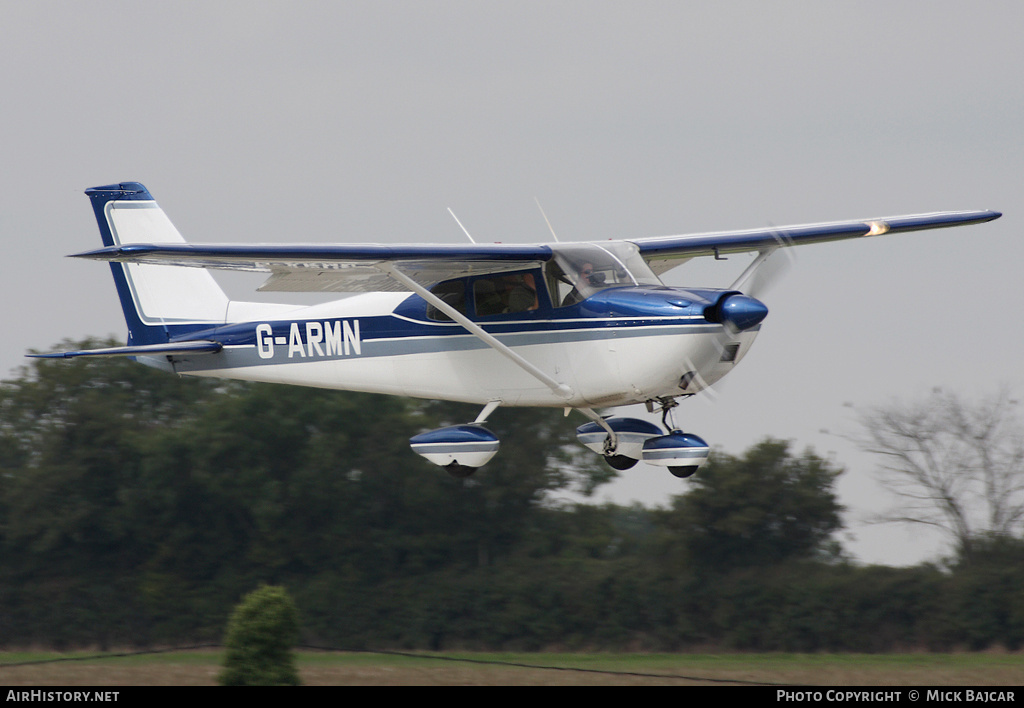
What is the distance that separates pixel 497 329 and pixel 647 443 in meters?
1.94

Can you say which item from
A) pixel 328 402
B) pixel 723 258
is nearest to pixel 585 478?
pixel 328 402

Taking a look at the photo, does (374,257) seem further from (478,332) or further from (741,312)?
(741,312)

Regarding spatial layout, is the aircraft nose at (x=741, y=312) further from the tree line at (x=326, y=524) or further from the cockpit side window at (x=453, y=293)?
the tree line at (x=326, y=524)

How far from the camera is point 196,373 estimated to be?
1453 cm

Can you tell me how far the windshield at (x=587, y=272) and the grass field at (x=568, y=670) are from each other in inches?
302

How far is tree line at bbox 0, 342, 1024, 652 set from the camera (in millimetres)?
26938

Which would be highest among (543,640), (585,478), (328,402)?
(328,402)

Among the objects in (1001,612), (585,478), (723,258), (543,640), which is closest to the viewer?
(723,258)

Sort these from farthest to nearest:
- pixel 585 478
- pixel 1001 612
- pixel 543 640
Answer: pixel 585 478 < pixel 543 640 < pixel 1001 612

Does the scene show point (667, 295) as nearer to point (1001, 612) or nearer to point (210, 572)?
point (1001, 612)

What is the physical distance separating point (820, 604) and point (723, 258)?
11965 mm

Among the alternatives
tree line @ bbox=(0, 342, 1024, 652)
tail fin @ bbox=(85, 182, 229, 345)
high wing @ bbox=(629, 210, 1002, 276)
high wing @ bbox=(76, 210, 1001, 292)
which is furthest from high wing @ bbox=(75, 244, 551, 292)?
tree line @ bbox=(0, 342, 1024, 652)

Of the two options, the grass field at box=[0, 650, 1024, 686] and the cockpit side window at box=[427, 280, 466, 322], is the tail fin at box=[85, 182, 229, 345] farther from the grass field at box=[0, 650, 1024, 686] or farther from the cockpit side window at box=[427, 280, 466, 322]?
the grass field at box=[0, 650, 1024, 686]
